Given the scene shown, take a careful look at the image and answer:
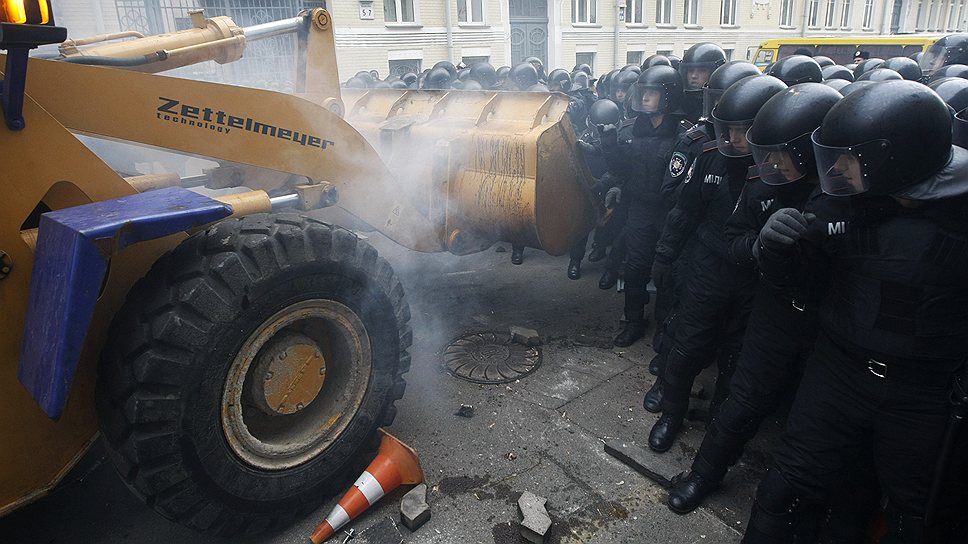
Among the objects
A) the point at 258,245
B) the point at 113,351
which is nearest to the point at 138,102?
the point at 258,245

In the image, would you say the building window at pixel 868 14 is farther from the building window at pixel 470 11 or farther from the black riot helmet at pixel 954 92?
the black riot helmet at pixel 954 92

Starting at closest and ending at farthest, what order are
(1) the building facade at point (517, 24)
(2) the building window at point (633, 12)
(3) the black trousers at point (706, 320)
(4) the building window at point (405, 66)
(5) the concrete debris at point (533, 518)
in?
(5) the concrete debris at point (533, 518), (3) the black trousers at point (706, 320), (1) the building facade at point (517, 24), (4) the building window at point (405, 66), (2) the building window at point (633, 12)

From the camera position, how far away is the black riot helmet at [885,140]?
2.04 metres

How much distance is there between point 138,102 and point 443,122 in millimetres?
2891

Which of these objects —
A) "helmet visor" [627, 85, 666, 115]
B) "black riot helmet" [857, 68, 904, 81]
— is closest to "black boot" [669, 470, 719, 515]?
"helmet visor" [627, 85, 666, 115]

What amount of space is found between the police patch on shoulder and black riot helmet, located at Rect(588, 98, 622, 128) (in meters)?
2.64

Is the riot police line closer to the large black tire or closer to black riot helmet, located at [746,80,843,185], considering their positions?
black riot helmet, located at [746,80,843,185]

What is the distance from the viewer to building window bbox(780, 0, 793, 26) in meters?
29.1

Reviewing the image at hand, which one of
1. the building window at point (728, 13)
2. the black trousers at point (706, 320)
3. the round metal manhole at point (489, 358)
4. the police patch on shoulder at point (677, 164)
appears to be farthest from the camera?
the building window at point (728, 13)

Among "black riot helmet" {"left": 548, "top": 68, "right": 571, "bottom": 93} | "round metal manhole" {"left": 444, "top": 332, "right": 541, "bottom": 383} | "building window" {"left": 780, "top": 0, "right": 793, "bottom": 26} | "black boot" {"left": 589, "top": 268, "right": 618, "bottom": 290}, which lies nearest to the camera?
"round metal manhole" {"left": 444, "top": 332, "right": 541, "bottom": 383}

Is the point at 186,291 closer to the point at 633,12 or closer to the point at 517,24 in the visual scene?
the point at 517,24

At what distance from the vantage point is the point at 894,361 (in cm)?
206

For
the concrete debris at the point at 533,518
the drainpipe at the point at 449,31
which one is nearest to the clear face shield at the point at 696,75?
the concrete debris at the point at 533,518

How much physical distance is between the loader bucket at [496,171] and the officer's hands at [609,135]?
33cm
